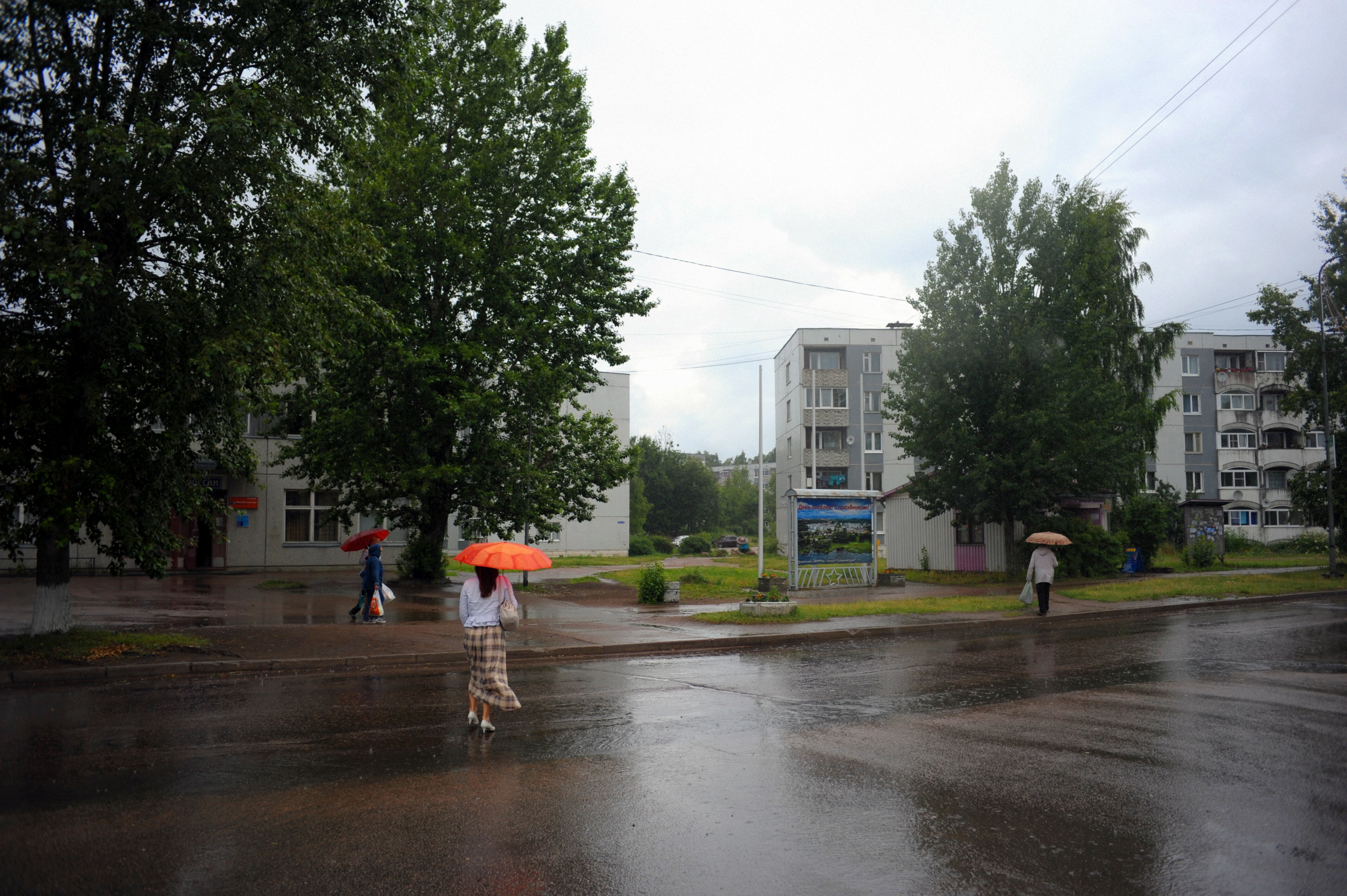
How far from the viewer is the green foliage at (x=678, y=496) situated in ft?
313

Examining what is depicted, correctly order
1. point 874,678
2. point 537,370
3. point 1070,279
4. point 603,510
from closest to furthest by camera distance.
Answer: point 874,678 → point 537,370 → point 1070,279 → point 603,510

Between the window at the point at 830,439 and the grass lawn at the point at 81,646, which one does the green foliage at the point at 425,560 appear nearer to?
the grass lawn at the point at 81,646

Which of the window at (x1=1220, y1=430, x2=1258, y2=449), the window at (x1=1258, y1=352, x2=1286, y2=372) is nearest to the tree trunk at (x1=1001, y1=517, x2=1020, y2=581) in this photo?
the window at (x1=1220, y1=430, x2=1258, y2=449)

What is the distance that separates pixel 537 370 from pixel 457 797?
18.2 m

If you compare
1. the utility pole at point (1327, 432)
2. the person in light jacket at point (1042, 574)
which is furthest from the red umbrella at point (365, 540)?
the utility pole at point (1327, 432)

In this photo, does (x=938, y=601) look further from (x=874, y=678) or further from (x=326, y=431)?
(x=326, y=431)

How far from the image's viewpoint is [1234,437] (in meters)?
64.1

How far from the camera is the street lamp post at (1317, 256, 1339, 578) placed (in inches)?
1151

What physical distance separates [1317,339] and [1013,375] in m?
13.7

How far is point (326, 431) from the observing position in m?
23.5

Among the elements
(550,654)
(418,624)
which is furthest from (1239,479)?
(550,654)

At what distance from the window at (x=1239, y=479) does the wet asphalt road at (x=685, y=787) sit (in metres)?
62.1

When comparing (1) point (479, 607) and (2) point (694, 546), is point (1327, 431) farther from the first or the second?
(2) point (694, 546)

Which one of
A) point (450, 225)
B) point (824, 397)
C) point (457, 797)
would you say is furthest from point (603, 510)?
point (457, 797)
